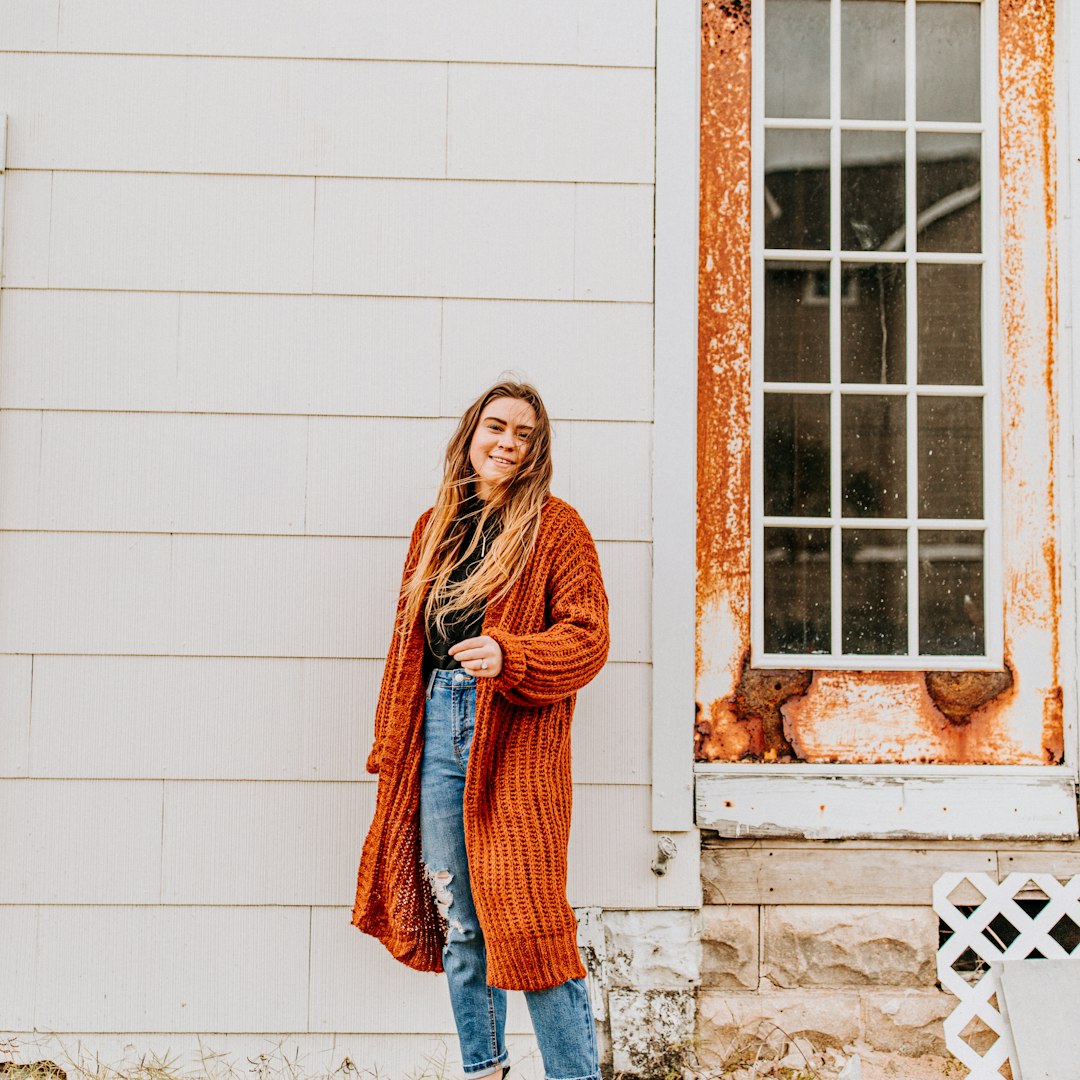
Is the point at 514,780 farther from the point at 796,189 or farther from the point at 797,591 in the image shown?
the point at 796,189

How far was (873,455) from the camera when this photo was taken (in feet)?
9.11

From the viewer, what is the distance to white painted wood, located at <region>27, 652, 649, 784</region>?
8.52 ft

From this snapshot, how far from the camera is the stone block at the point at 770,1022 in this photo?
2598mm

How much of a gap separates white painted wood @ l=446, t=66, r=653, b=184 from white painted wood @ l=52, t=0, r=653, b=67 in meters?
0.05

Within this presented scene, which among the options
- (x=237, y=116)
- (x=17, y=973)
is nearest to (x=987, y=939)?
(x=17, y=973)

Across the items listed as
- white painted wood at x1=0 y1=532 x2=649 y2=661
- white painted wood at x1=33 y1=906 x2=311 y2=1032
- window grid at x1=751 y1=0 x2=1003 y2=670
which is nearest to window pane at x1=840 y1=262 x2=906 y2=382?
window grid at x1=751 y1=0 x2=1003 y2=670

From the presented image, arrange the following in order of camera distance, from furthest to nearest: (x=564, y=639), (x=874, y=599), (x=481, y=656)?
(x=874, y=599) → (x=564, y=639) → (x=481, y=656)

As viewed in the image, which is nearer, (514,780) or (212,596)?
(514,780)

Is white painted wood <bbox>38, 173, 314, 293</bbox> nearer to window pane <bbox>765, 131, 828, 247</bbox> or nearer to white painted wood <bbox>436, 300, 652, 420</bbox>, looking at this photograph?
white painted wood <bbox>436, 300, 652, 420</bbox>

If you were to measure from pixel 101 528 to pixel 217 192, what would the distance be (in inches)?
35.8

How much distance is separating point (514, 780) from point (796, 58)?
6.81 feet

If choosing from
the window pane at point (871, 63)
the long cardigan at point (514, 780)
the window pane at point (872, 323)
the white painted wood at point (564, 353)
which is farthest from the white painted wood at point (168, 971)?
the window pane at point (871, 63)

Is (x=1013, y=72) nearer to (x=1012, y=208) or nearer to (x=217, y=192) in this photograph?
(x=1012, y=208)

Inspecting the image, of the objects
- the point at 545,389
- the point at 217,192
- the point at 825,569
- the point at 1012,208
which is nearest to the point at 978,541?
the point at 825,569
